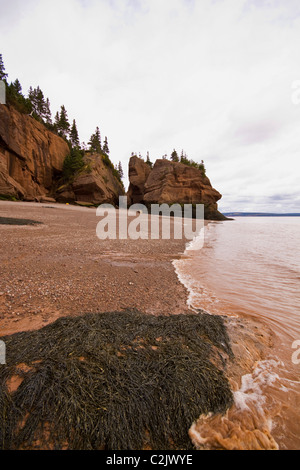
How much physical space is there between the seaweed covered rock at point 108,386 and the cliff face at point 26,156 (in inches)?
1054

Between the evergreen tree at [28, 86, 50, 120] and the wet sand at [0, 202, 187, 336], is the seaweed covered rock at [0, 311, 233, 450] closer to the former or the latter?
the wet sand at [0, 202, 187, 336]

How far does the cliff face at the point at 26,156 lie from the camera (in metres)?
25.0

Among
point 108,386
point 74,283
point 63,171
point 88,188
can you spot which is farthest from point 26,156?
point 108,386

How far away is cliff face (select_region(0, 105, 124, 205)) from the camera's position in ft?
84.2

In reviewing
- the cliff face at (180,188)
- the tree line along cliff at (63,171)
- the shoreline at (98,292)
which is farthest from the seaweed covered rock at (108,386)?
the cliff face at (180,188)

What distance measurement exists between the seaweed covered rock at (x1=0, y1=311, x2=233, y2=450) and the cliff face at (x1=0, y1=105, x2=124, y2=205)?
26766mm

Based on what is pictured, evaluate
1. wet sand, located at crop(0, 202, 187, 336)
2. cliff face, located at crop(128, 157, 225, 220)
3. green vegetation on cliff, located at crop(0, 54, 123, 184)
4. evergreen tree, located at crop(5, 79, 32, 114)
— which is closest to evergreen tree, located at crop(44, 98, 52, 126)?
green vegetation on cliff, located at crop(0, 54, 123, 184)

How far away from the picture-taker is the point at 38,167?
32156 mm

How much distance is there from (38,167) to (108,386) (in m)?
38.7
